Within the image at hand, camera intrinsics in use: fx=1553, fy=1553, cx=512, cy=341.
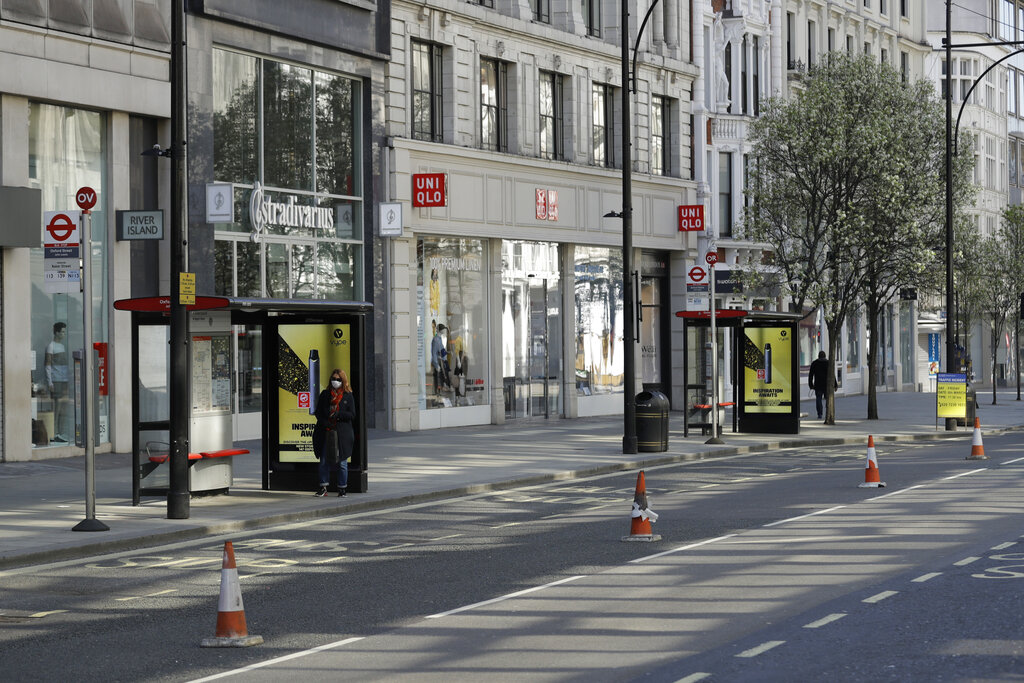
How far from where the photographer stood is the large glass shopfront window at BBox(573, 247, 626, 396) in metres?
39.7

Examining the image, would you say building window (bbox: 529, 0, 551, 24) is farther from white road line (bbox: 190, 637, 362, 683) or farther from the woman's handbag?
white road line (bbox: 190, 637, 362, 683)

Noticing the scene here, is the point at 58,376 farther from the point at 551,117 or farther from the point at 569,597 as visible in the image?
the point at 551,117

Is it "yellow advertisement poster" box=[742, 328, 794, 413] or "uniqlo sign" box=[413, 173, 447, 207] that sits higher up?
"uniqlo sign" box=[413, 173, 447, 207]

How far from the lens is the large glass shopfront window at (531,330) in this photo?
36.7 meters

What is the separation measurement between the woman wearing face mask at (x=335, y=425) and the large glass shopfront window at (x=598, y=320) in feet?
64.4

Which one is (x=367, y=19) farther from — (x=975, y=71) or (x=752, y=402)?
(x=975, y=71)

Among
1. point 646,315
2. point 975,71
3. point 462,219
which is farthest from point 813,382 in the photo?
point 975,71

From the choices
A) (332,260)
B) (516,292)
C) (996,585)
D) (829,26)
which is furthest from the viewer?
(829,26)

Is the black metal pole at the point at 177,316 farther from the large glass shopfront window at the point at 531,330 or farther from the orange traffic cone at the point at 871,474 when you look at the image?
Answer: the large glass shopfront window at the point at 531,330

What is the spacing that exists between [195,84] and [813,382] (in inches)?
809

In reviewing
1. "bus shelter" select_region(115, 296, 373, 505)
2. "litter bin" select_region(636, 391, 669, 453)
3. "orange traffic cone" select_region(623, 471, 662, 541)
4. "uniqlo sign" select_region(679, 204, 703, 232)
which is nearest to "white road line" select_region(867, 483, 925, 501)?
"orange traffic cone" select_region(623, 471, 662, 541)

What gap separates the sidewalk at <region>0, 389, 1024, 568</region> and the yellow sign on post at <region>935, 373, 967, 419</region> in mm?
539

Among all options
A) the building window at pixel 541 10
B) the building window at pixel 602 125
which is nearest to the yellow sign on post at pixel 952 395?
the building window at pixel 602 125

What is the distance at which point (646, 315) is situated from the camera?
43156 mm
